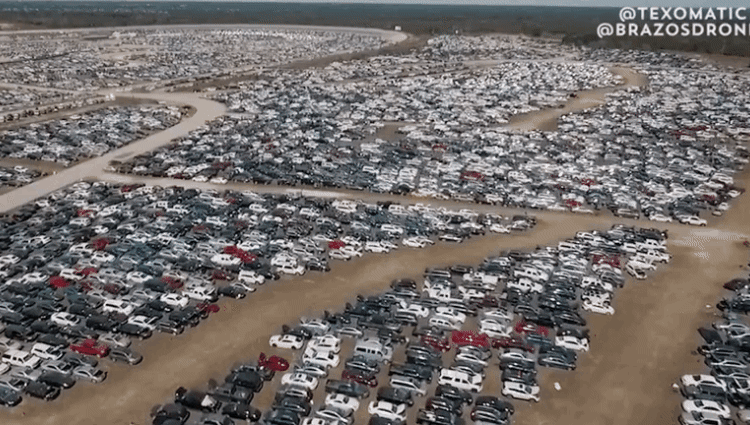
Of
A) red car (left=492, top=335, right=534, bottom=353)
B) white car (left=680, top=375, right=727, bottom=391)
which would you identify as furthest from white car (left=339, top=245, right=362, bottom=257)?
white car (left=680, top=375, right=727, bottom=391)

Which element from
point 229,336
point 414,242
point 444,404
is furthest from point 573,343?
point 229,336

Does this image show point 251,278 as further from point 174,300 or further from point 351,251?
point 351,251

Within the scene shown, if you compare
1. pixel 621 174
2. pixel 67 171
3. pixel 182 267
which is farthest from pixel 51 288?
pixel 621 174

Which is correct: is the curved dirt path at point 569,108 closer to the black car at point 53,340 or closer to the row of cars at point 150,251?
the row of cars at point 150,251

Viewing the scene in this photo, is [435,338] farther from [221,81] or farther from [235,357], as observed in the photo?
[221,81]

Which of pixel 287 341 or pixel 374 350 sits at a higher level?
pixel 287 341

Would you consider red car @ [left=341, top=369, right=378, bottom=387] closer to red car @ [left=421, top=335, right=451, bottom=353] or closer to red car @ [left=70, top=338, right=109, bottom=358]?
red car @ [left=421, top=335, right=451, bottom=353]

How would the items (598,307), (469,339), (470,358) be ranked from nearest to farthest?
1. (470,358)
2. (469,339)
3. (598,307)
